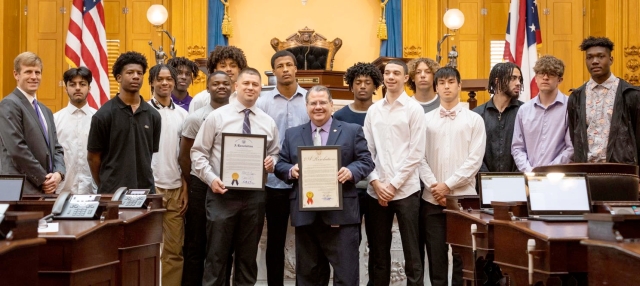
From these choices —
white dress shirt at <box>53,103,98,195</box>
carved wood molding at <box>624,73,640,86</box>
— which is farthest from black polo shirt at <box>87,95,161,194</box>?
carved wood molding at <box>624,73,640,86</box>

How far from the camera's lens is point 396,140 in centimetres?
593

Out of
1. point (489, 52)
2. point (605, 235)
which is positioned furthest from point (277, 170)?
point (489, 52)

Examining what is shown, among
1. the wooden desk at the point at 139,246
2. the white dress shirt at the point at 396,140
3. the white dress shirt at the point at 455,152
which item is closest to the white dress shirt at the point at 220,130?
the wooden desk at the point at 139,246

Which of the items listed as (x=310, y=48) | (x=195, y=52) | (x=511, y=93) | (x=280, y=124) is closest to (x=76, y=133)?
(x=280, y=124)

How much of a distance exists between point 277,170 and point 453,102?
1575 mm

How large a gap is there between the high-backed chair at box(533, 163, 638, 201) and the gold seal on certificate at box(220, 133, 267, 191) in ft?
6.79

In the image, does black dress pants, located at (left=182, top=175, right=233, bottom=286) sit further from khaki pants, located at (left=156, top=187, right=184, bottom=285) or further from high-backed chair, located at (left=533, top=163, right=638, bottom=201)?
high-backed chair, located at (left=533, top=163, right=638, bottom=201)

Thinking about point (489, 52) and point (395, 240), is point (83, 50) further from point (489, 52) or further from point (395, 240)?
point (489, 52)

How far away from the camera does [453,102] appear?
6180 millimetres

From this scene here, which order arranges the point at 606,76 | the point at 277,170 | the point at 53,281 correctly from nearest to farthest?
the point at 53,281, the point at 277,170, the point at 606,76

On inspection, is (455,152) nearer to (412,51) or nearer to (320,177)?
(320,177)

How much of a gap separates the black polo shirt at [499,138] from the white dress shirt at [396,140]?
781mm

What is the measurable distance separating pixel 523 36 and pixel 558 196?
6902mm

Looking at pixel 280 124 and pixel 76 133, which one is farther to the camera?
pixel 76 133
